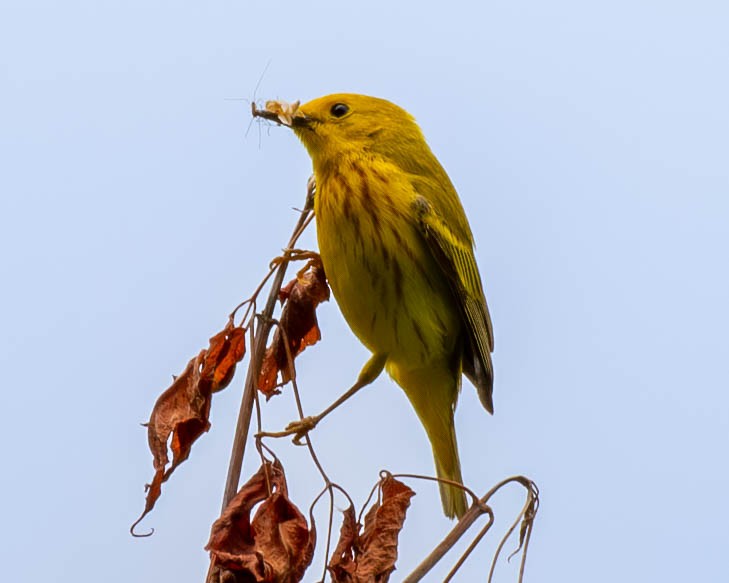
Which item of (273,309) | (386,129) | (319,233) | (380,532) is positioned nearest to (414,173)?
(386,129)

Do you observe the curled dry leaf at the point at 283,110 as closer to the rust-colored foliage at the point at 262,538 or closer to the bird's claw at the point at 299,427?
the bird's claw at the point at 299,427

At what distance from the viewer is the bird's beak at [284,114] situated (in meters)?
4.52

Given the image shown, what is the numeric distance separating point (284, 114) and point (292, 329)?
1264 millimetres

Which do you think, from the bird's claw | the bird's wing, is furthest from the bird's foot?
the bird's wing

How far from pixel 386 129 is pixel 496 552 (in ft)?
8.01

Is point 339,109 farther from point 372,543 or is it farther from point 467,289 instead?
point 372,543

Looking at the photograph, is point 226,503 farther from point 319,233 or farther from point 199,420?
point 319,233

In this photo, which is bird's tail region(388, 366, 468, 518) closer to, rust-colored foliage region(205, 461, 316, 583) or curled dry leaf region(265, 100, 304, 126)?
curled dry leaf region(265, 100, 304, 126)

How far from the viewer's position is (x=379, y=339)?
15.4 ft

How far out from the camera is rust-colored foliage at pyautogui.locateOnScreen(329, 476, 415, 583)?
9.69ft

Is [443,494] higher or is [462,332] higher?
[462,332]

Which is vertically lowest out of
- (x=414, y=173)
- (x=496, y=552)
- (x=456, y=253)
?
(x=496, y=552)

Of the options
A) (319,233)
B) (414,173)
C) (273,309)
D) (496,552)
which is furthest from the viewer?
(414,173)

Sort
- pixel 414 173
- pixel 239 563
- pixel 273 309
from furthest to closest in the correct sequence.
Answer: pixel 414 173
pixel 273 309
pixel 239 563
